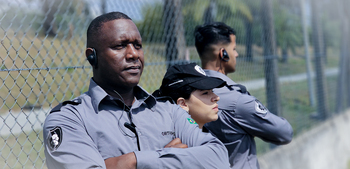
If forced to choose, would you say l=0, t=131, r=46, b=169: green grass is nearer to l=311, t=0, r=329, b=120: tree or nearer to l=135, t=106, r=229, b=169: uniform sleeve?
l=135, t=106, r=229, b=169: uniform sleeve

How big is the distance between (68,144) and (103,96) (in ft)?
1.03

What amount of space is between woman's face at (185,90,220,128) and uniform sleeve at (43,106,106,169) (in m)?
0.84

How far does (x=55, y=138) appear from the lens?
1581 mm

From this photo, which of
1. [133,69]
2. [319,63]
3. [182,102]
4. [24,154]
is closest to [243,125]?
[182,102]

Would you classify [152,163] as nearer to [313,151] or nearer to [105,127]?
[105,127]

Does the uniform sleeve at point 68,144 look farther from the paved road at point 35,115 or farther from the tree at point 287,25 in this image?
the tree at point 287,25

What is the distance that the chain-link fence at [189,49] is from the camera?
2.44 m

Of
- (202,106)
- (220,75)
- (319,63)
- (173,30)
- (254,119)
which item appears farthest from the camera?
(319,63)

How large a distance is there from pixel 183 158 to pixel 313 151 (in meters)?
5.45

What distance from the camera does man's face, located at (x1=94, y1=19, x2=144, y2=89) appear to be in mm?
1835

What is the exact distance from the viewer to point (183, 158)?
1674 millimetres

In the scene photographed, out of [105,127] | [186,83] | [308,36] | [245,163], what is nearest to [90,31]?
[105,127]

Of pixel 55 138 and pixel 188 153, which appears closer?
pixel 55 138

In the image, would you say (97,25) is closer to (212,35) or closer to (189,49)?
(212,35)
